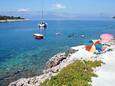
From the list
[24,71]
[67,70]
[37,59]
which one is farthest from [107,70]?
[37,59]

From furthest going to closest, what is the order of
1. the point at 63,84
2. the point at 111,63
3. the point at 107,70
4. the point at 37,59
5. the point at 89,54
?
the point at 37,59 < the point at 89,54 < the point at 111,63 < the point at 107,70 < the point at 63,84

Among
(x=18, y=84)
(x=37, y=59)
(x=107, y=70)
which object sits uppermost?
(x=107, y=70)

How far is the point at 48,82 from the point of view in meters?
17.2

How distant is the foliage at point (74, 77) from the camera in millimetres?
16281

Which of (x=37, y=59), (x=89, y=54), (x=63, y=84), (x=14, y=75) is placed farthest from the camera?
(x=37, y=59)

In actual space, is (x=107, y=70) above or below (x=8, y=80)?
above

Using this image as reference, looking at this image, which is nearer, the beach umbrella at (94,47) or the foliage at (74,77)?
the foliage at (74,77)

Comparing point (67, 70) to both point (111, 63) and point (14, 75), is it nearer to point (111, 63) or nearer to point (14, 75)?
point (111, 63)

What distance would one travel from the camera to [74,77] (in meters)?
17.3

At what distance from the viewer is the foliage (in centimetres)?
1628

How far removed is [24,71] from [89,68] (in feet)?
49.5

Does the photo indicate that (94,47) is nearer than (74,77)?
No

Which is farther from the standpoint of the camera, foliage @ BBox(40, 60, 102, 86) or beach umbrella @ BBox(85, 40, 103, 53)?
beach umbrella @ BBox(85, 40, 103, 53)

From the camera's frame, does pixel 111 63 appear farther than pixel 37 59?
No
